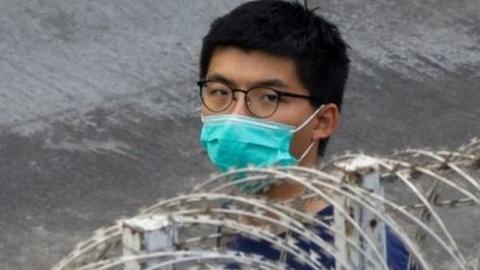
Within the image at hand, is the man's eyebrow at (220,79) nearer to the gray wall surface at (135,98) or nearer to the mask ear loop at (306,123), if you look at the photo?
the mask ear loop at (306,123)

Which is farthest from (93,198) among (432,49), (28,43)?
(432,49)

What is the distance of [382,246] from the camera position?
7.32 feet

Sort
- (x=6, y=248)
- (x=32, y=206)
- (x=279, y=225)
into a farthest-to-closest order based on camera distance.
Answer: (x=32, y=206) < (x=6, y=248) < (x=279, y=225)

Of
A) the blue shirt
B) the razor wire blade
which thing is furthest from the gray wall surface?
the razor wire blade

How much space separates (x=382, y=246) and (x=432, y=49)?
18.3 feet

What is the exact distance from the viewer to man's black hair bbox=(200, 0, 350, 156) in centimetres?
270

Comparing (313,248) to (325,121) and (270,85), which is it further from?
(325,121)

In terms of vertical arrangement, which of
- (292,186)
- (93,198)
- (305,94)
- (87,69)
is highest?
(87,69)

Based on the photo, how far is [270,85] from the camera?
2.65 metres

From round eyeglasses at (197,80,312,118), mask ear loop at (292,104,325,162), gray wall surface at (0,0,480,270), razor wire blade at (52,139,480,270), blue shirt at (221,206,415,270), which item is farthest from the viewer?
gray wall surface at (0,0,480,270)

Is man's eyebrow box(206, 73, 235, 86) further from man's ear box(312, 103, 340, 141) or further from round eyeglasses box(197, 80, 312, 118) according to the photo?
man's ear box(312, 103, 340, 141)

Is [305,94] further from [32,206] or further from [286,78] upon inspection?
[32,206]

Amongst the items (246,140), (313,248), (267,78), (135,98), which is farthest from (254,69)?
(135,98)

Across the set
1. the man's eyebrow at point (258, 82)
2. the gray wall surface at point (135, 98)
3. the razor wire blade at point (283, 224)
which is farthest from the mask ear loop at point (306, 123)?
the gray wall surface at point (135, 98)
